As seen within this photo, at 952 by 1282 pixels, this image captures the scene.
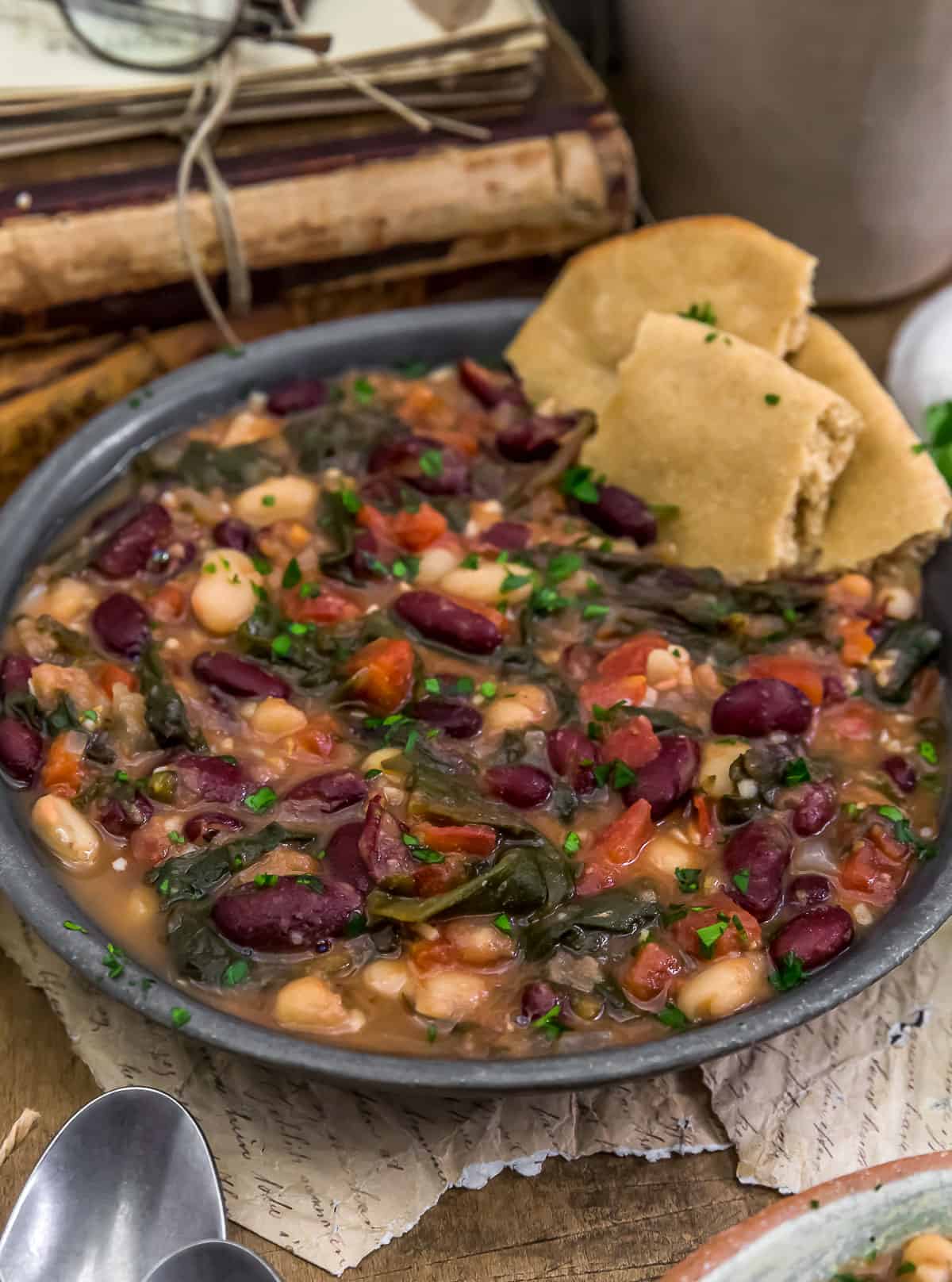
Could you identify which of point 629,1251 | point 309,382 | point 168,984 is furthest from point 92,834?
point 309,382

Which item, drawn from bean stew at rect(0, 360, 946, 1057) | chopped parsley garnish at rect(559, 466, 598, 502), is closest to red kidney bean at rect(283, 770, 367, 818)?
bean stew at rect(0, 360, 946, 1057)

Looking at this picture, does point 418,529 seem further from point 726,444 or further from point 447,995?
point 447,995

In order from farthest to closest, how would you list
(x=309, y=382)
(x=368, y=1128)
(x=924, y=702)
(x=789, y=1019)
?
(x=309, y=382) < (x=924, y=702) < (x=368, y=1128) < (x=789, y=1019)

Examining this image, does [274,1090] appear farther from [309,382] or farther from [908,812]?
[309,382]

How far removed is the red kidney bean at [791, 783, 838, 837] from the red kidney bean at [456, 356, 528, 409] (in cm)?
132

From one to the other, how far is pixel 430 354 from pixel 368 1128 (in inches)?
76.6

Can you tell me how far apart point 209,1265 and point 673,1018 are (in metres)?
→ 0.80

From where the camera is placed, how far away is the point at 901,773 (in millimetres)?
2559

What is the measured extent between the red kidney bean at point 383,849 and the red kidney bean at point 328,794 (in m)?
0.09

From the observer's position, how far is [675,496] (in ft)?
10.1

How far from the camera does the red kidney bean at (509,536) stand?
9.80ft

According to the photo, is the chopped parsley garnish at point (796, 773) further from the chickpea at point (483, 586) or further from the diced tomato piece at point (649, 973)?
the chickpea at point (483, 586)

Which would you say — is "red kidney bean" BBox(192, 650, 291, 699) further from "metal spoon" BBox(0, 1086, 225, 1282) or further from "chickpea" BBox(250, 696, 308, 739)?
"metal spoon" BBox(0, 1086, 225, 1282)

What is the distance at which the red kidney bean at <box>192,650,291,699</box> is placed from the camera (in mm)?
2602
